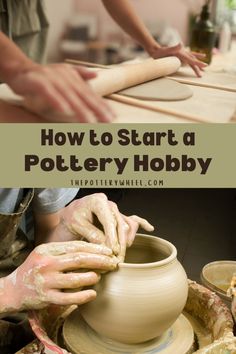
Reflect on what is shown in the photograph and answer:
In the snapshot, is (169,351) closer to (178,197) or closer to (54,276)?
(54,276)

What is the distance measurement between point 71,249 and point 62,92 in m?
0.28

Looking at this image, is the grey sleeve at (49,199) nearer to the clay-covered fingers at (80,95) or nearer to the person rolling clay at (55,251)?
the person rolling clay at (55,251)

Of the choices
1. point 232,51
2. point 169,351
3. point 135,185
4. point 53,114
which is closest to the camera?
point 53,114

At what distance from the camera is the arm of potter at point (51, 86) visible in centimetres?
71

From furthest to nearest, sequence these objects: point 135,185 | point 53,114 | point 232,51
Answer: point 232,51, point 135,185, point 53,114

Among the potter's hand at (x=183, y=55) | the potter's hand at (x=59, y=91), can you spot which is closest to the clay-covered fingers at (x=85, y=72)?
the potter's hand at (x=59, y=91)

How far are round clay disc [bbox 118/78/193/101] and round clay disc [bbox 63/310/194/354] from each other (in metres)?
0.44

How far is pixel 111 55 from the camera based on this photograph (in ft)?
2.62

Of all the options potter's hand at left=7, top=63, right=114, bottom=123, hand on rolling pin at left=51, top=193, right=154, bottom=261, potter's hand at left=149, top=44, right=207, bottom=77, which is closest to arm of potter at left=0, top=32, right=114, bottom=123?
potter's hand at left=7, top=63, right=114, bottom=123

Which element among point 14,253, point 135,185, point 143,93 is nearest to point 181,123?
point 143,93

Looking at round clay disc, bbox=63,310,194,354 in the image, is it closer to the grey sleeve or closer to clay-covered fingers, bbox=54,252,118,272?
clay-covered fingers, bbox=54,252,118,272

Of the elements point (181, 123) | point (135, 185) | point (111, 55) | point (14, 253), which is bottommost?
point (14, 253)

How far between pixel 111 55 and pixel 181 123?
6.6 inches

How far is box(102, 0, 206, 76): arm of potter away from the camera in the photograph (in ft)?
2.49
